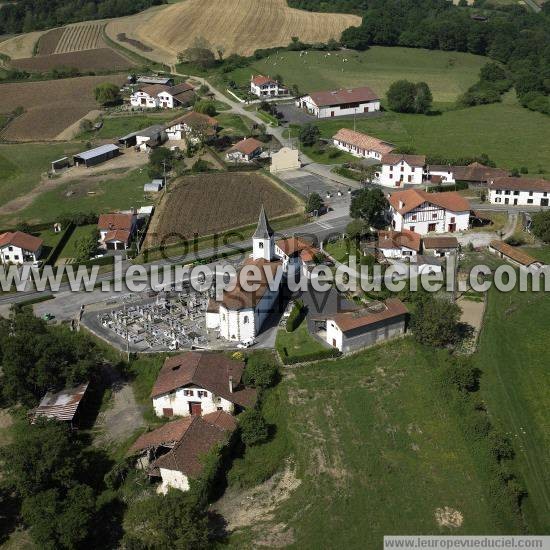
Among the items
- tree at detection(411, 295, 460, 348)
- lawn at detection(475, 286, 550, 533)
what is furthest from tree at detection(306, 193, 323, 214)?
tree at detection(411, 295, 460, 348)

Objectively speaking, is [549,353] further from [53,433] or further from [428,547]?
[53,433]

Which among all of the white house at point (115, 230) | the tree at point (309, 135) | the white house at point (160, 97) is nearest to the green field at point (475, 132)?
the tree at point (309, 135)

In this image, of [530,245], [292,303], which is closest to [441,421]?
[292,303]

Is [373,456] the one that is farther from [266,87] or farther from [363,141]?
[266,87]

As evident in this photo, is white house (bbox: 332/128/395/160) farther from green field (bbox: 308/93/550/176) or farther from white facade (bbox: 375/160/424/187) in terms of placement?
white facade (bbox: 375/160/424/187)

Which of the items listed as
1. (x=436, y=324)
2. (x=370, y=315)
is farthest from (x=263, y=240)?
(x=436, y=324)

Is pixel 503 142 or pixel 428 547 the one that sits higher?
pixel 428 547
